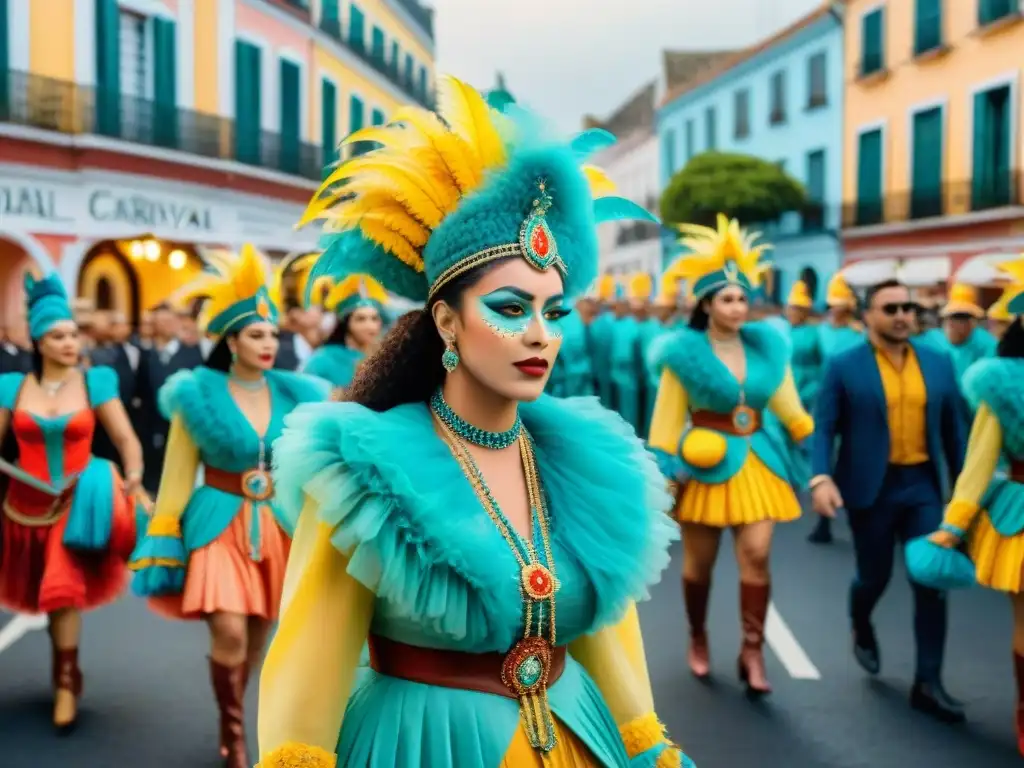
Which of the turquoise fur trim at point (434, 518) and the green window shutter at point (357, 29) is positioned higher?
the green window shutter at point (357, 29)

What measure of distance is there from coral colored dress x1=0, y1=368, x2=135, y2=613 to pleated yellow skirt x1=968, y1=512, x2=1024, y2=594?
13.7 ft

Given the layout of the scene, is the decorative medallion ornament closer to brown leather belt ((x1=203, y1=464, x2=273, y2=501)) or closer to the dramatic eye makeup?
the dramatic eye makeup

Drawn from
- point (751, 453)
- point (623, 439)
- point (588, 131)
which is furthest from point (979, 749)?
point (588, 131)

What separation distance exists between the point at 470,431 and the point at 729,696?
400 centimetres

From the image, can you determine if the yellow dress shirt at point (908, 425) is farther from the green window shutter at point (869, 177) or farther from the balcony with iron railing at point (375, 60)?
the green window shutter at point (869, 177)

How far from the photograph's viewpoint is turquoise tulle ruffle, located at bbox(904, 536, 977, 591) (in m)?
5.11

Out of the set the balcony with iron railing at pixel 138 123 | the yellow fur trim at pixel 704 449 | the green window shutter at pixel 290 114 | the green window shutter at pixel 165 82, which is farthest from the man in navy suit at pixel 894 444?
the green window shutter at pixel 290 114

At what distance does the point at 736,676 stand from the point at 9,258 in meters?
14.2

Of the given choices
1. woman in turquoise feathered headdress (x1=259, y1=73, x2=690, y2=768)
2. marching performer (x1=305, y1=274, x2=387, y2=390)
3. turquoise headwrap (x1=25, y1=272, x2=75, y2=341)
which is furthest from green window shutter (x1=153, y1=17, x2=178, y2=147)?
woman in turquoise feathered headdress (x1=259, y1=73, x2=690, y2=768)

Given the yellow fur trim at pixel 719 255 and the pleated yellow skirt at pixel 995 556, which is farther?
the yellow fur trim at pixel 719 255

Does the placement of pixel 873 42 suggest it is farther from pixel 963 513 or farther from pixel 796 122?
pixel 963 513

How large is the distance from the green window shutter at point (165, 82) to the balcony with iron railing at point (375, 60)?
4.86 m

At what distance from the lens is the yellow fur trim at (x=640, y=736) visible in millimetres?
2617

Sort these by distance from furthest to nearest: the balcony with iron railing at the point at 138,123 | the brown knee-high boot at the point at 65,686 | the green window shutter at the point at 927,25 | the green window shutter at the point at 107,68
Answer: the green window shutter at the point at 927,25 < the green window shutter at the point at 107,68 < the balcony with iron railing at the point at 138,123 < the brown knee-high boot at the point at 65,686
